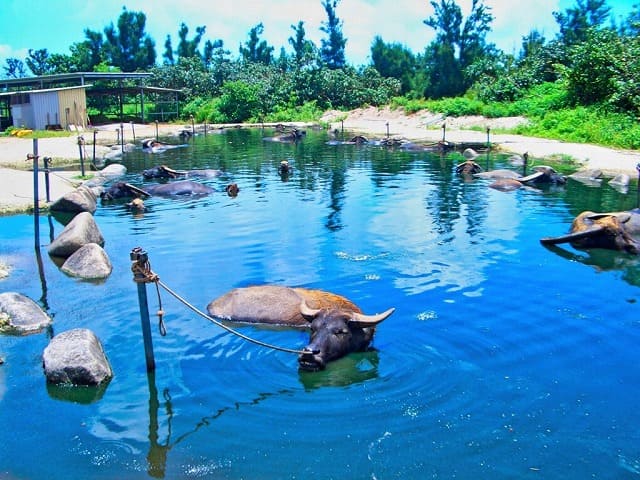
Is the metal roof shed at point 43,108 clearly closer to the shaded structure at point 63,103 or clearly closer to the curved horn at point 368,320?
the shaded structure at point 63,103

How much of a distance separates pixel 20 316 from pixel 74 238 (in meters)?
3.55

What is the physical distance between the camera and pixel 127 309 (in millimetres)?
8641

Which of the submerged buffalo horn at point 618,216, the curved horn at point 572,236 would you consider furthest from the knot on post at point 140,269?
the submerged buffalo horn at point 618,216

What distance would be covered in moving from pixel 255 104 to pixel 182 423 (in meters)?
50.0

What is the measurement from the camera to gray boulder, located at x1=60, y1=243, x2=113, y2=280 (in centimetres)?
1020

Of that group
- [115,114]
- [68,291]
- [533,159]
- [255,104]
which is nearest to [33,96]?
[115,114]

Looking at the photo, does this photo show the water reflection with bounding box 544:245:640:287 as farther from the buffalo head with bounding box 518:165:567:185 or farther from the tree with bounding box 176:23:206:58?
the tree with bounding box 176:23:206:58

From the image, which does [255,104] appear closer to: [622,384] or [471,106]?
[471,106]

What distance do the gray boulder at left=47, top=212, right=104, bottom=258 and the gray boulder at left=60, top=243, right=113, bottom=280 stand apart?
689 mm

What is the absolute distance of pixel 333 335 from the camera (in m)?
6.79

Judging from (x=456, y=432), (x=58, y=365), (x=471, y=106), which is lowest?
(x=456, y=432)

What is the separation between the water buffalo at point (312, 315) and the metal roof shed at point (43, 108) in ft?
113

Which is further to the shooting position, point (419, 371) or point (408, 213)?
point (408, 213)

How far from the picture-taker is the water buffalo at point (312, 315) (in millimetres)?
6699
